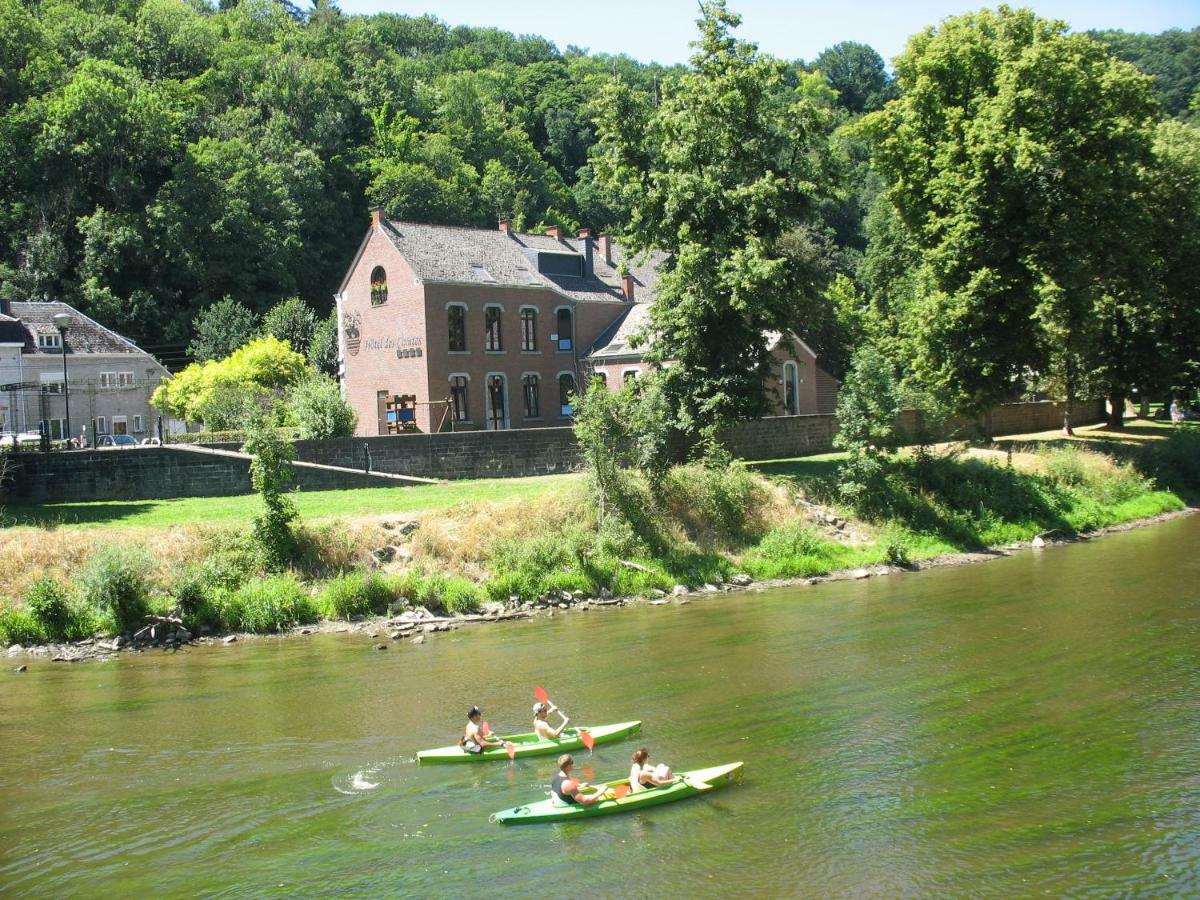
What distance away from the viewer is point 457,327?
155 feet

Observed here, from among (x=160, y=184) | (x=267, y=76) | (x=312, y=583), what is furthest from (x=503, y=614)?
(x=267, y=76)

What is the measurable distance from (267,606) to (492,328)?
27.2m

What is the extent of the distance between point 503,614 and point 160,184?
62.3 m

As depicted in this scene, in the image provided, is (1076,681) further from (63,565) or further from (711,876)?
(63,565)

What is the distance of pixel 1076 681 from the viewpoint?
58.3 ft

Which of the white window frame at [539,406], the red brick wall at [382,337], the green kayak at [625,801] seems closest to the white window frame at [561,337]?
the white window frame at [539,406]

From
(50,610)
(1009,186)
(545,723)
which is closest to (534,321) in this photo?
(1009,186)

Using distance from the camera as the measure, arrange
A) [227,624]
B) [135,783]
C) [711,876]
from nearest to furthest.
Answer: [711,876]
[135,783]
[227,624]

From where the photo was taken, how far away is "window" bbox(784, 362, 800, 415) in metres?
48.7

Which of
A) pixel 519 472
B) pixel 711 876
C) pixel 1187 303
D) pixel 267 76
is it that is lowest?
pixel 711 876

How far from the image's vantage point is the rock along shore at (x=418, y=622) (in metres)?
21.8

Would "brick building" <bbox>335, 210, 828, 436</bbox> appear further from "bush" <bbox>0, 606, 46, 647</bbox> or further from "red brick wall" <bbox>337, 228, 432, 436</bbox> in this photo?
"bush" <bbox>0, 606, 46, 647</bbox>

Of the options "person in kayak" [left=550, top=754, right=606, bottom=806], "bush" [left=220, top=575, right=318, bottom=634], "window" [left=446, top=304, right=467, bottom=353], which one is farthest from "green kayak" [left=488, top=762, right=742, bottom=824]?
"window" [left=446, top=304, right=467, bottom=353]

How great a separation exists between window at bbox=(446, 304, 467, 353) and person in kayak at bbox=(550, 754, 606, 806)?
3536 centimetres
